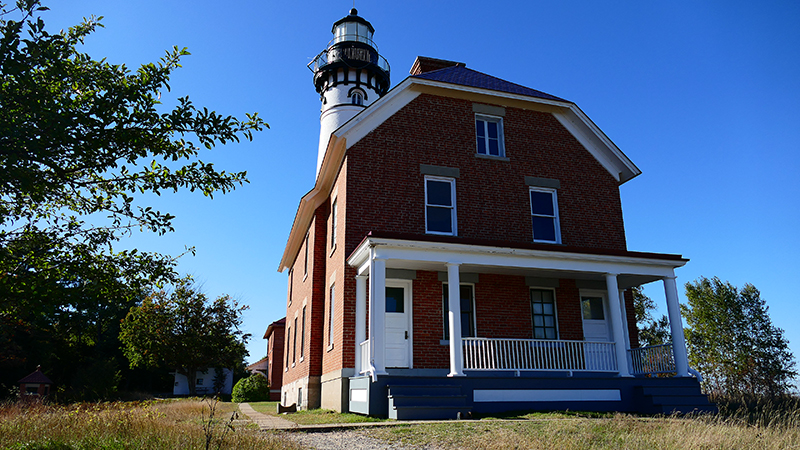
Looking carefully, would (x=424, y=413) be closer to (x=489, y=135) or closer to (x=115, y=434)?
(x=115, y=434)

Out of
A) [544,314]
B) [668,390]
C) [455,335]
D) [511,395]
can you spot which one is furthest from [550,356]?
[455,335]

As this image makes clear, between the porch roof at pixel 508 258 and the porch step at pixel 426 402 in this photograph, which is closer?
the porch step at pixel 426 402

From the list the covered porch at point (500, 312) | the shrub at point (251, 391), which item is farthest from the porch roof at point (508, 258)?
the shrub at point (251, 391)

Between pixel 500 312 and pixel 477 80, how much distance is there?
7336mm

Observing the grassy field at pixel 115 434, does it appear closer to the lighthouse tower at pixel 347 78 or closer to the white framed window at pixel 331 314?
the white framed window at pixel 331 314

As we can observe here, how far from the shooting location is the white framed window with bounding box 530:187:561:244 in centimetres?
1559

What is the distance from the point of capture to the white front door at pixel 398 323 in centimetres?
1306

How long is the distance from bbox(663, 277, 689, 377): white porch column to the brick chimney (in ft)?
32.5

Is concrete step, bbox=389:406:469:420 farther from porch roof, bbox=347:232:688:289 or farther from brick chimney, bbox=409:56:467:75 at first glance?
brick chimney, bbox=409:56:467:75

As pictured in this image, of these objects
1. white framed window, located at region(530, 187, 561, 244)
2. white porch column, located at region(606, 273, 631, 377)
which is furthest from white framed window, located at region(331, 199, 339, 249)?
white porch column, located at region(606, 273, 631, 377)

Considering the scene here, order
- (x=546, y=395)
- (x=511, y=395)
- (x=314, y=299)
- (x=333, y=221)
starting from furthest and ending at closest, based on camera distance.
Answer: (x=314, y=299)
(x=333, y=221)
(x=546, y=395)
(x=511, y=395)

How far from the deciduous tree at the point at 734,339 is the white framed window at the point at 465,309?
1045 inches

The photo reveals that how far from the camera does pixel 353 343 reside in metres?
12.9

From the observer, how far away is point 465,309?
14.0m
